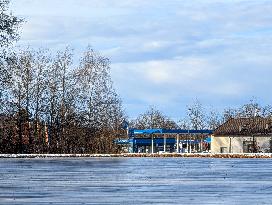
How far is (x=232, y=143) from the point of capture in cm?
12100

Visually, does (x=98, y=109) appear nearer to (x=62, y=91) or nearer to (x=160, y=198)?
(x=62, y=91)

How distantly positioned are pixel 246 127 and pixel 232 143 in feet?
11.3

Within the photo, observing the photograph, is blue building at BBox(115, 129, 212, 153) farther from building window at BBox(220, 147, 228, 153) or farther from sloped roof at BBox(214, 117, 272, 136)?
building window at BBox(220, 147, 228, 153)

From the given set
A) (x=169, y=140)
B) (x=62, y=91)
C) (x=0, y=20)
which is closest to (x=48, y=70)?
(x=62, y=91)

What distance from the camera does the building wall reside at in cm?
11894

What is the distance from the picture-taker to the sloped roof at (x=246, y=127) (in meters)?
120

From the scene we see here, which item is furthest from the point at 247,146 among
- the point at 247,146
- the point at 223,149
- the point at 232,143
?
the point at 223,149

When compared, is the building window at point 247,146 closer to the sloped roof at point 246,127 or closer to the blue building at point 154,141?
the sloped roof at point 246,127

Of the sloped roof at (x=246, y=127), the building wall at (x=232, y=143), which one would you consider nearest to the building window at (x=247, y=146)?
the building wall at (x=232, y=143)

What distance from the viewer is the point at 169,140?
12694 cm

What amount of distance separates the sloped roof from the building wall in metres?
0.79

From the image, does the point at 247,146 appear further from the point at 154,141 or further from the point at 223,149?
the point at 154,141

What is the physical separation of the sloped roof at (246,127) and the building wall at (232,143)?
787 millimetres

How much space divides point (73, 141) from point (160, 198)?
3092 inches
